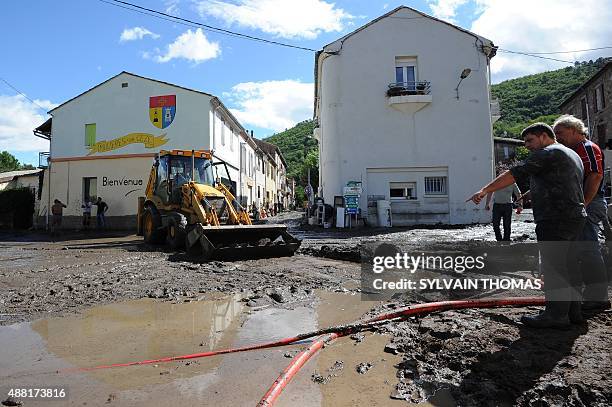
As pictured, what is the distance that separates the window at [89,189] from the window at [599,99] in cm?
3445

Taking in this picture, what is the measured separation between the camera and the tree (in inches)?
3069

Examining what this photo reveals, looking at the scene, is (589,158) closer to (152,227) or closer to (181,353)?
(181,353)

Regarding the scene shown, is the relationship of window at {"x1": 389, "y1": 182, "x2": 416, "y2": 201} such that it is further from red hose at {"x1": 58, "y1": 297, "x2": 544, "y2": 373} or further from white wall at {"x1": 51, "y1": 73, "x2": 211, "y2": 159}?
red hose at {"x1": 58, "y1": 297, "x2": 544, "y2": 373}

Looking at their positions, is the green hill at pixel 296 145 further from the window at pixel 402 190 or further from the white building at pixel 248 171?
the window at pixel 402 190

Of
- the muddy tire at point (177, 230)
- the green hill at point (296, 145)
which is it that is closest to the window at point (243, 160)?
the muddy tire at point (177, 230)

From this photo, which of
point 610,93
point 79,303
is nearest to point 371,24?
point 79,303

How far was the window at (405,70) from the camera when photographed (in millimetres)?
17578

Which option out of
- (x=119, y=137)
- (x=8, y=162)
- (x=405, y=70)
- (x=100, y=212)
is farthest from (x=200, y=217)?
(x=8, y=162)

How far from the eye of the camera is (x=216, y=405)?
2.23m

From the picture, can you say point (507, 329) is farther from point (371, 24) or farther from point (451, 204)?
point (371, 24)

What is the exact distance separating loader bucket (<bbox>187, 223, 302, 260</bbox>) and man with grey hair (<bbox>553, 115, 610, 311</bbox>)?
16.7 feet

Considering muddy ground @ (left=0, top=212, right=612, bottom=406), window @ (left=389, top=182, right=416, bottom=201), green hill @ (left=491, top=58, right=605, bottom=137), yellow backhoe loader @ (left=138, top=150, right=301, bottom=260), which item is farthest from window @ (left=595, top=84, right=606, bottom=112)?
yellow backhoe loader @ (left=138, top=150, right=301, bottom=260)

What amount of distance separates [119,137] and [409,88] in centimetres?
1451

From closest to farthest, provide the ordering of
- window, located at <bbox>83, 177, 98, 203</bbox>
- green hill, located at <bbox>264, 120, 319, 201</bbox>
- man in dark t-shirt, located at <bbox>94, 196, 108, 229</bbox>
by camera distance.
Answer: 1. man in dark t-shirt, located at <bbox>94, 196, 108, 229</bbox>
2. window, located at <bbox>83, 177, 98, 203</bbox>
3. green hill, located at <bbox>264, 120, 319, 201</bbox>
